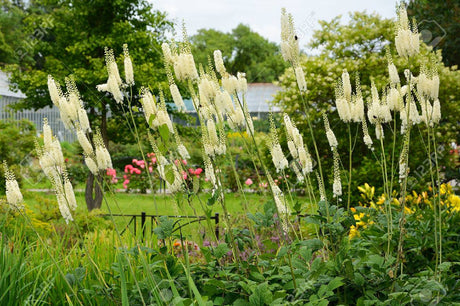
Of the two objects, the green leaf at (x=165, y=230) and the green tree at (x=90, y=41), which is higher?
the green tree at (x=90, y=41)

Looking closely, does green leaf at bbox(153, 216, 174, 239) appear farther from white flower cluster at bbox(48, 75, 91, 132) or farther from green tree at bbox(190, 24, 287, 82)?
green tree at bbox(190, 24, 287, 82)

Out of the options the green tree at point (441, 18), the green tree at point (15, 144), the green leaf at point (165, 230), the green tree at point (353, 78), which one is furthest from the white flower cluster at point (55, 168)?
the green tree at point (441, 18)

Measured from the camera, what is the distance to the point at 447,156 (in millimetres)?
8742

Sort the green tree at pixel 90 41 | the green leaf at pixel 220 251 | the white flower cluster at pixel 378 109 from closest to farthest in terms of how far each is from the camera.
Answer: the green leaf at pixel 220 251, the white flower cluster at pixel 378 109, the green tree at pixel 90 41

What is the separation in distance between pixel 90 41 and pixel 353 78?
5301mm

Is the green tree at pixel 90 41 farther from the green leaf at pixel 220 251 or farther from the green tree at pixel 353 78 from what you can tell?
the green leaf at pixel 220 251

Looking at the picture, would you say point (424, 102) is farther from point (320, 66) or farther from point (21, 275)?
point (320, 66)


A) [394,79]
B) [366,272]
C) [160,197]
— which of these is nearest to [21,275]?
[366,272]

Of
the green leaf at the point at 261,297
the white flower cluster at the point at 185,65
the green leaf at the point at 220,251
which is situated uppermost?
the white flower cluster at the point at 185,65

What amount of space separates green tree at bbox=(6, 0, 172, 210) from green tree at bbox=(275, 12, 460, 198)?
305 cm

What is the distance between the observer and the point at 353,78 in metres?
8.45

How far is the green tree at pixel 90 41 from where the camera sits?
31.1ft

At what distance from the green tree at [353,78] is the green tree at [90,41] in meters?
3.05

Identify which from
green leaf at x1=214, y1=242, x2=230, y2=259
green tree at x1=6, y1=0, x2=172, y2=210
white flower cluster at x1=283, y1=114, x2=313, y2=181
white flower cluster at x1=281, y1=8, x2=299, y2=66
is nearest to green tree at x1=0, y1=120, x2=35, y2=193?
green tree at x1=6, y1=0, x2=172, y2=210
